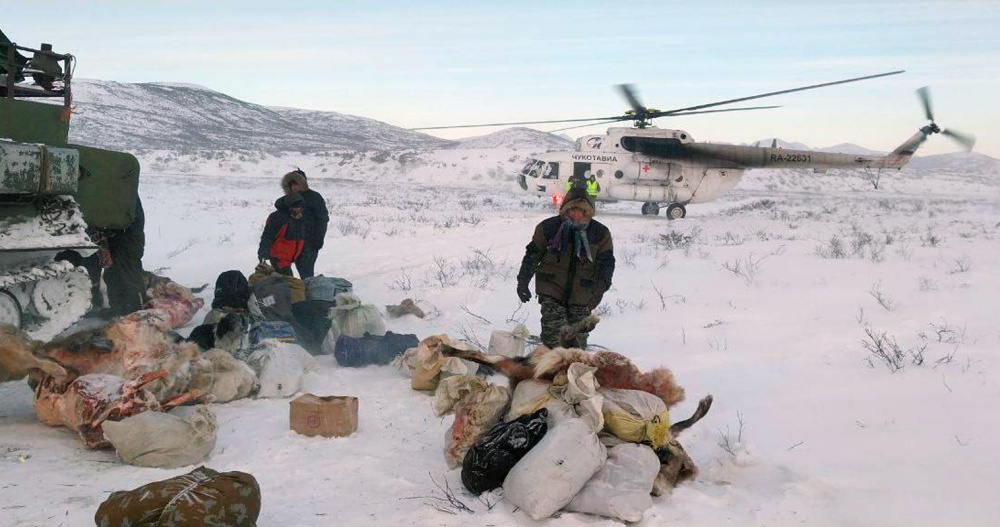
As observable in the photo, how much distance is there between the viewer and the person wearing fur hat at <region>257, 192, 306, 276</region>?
7859mm

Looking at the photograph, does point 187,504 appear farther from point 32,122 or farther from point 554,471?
point 32,122

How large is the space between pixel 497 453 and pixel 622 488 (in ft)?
2.09

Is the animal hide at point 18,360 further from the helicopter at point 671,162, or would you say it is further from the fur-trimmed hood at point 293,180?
the helicopter at point 671,162

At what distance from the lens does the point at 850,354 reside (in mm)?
6141

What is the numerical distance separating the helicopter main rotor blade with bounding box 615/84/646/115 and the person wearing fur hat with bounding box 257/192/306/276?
473 inches

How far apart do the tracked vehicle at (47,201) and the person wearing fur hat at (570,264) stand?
12.0 ft

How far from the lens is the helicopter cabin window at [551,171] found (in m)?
22.8

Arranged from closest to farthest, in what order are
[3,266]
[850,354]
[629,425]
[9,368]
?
[629,425] < [9,368] < [3,266] < [850,354]

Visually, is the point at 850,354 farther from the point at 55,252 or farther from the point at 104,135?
the point at 104,135

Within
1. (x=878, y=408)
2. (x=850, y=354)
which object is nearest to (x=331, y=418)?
(x=878, y=408)

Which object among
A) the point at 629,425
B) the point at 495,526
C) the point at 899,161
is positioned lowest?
the point at 495,526

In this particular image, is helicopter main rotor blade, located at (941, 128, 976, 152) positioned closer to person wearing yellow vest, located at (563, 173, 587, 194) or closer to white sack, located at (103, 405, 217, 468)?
person wearing yellow vest, located at (563, 173, 587, 194)

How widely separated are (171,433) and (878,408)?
4.28 m

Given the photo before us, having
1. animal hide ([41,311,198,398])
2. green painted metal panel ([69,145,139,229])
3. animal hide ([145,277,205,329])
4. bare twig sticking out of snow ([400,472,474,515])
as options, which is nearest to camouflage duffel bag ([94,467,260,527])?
bare twig sticking out of snow ([400,472,474,515])
